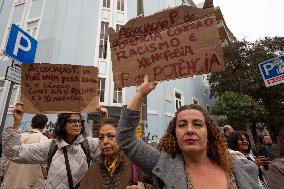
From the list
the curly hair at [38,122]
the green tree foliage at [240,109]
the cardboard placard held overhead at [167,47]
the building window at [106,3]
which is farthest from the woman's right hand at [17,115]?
the green tree foliage at [240,109]

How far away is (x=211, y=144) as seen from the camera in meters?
2.48

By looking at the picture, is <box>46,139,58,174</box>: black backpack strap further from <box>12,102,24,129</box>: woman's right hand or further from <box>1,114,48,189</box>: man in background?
<box>1,114,48,189</box>: man in background

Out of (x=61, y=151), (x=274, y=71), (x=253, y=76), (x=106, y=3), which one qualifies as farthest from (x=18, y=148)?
(x=253, y=76)

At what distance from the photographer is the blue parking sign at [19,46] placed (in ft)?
15.4

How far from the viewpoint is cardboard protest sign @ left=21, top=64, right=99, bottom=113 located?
Result: 386cm

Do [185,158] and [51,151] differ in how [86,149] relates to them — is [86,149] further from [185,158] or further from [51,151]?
[185,158]

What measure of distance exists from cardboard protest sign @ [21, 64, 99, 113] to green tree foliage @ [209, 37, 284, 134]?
18.8 m

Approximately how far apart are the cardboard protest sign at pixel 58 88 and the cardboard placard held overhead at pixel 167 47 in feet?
3.40

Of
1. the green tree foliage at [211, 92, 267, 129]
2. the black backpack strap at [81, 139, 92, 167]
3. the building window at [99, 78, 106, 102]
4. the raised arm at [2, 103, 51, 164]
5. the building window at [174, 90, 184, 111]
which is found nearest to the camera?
the raised arm at [2, 103, 51, 164]

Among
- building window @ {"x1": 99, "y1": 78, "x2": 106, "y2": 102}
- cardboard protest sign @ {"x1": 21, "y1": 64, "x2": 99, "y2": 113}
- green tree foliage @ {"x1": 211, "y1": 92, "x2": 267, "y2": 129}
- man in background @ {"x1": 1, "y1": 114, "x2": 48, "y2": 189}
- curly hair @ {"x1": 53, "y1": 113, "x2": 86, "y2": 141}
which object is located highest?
building window @ {"x1": 99, "y1": 78, "x2": 106, "y2": 102}

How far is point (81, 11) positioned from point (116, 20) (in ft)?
7.15

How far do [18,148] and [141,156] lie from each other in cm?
168

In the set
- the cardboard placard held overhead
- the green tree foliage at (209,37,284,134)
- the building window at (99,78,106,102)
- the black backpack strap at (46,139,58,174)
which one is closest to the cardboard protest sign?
the black backpack strap at (46,139,58,174)

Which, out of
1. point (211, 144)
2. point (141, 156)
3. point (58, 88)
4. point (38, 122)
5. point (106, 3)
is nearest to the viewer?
point (141, 156)
